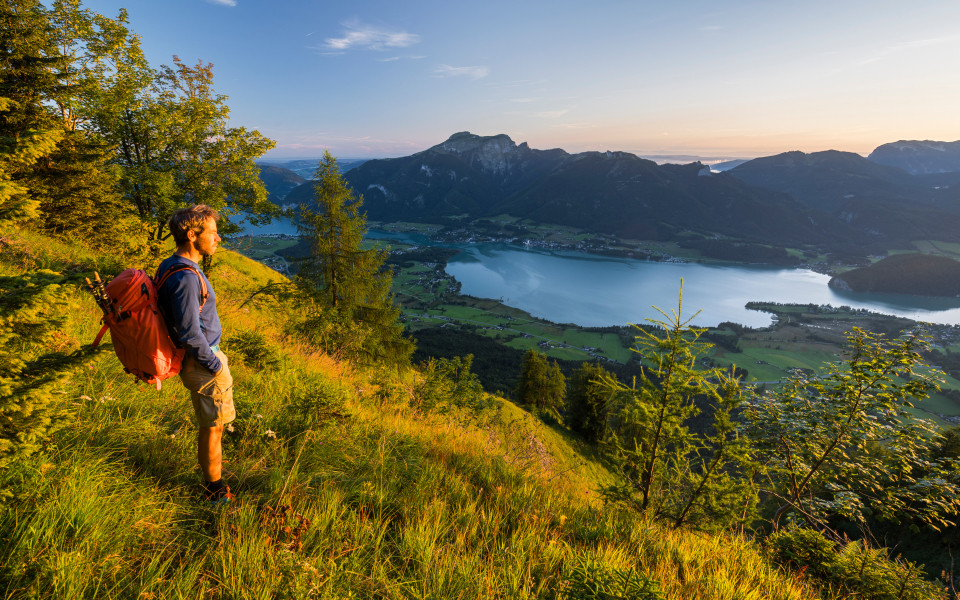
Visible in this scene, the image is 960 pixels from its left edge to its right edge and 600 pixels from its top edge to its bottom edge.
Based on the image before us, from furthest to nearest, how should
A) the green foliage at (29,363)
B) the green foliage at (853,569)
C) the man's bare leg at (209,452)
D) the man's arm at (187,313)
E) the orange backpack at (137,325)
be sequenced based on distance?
the green foliage at (853,569), the man's bare leg at (209,452), the man's arm at (187,313), the orange backpack at (137,325), the green foliage at (29,363)

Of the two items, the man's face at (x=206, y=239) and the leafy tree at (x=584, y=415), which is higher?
the man's face at (x=206, y=239)

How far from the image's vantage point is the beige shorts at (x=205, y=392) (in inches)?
104

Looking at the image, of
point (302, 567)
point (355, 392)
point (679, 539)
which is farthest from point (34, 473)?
point (679, 539)

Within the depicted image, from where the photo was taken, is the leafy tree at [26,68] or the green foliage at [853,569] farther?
the leafy tree at [26,68]

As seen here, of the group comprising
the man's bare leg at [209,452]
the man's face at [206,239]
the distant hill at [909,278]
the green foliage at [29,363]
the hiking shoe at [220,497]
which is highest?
the man's face at [206,239]

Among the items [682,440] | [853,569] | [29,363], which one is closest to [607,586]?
[682,440]

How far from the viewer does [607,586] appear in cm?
214

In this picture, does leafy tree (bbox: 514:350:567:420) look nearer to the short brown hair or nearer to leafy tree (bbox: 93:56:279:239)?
leafy tree (bbox: 93:56:279:239)

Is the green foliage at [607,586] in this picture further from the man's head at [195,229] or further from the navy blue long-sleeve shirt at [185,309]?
the man's head at [195,229]

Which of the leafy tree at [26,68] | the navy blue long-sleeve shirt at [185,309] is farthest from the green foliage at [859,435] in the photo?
the leafy tree at [26,68]

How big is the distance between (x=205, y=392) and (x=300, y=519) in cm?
118

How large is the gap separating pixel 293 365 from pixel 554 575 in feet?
18.1

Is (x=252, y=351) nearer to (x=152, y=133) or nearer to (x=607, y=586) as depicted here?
(x=607, y=586)

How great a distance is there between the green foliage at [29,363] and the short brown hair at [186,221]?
26.6 inches
